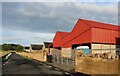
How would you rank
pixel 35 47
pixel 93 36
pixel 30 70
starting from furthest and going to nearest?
pixel 35 47 → pixel 93 36 → pixel 30 70

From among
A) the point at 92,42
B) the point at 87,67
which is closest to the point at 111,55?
the point at 87,67

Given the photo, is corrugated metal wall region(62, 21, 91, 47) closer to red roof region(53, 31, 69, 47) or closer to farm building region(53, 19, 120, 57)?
farm building region(53, 19, 120, 57)

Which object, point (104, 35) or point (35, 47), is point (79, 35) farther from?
point (35, 47)

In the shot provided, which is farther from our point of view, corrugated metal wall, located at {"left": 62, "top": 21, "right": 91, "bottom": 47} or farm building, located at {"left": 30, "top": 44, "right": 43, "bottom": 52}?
farm building, located at {"left": 30, "top": 44, "right": 43, "bottom": 52}

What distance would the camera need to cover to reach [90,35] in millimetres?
40969

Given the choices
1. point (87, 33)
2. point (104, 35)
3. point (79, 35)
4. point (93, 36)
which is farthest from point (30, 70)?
point (79, 35)

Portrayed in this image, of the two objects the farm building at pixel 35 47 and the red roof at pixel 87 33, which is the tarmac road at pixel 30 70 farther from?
the farm building at pixel 35 47

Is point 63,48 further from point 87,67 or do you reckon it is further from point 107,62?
point 107,62

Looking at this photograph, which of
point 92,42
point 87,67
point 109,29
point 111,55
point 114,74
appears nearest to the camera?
point 114,74

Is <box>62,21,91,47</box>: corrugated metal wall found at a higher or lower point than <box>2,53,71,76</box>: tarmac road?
higher

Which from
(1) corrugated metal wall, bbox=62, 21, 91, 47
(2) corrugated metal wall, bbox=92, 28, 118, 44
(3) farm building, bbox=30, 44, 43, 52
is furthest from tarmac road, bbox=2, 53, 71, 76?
(3) farm building, bbox=30, 44, 43, 52

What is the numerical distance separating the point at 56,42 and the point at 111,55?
46316 millimetres

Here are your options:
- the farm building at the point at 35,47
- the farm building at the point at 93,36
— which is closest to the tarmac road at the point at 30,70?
the farm building at the point at 93,36

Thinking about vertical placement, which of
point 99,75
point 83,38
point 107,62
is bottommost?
point 99,75
